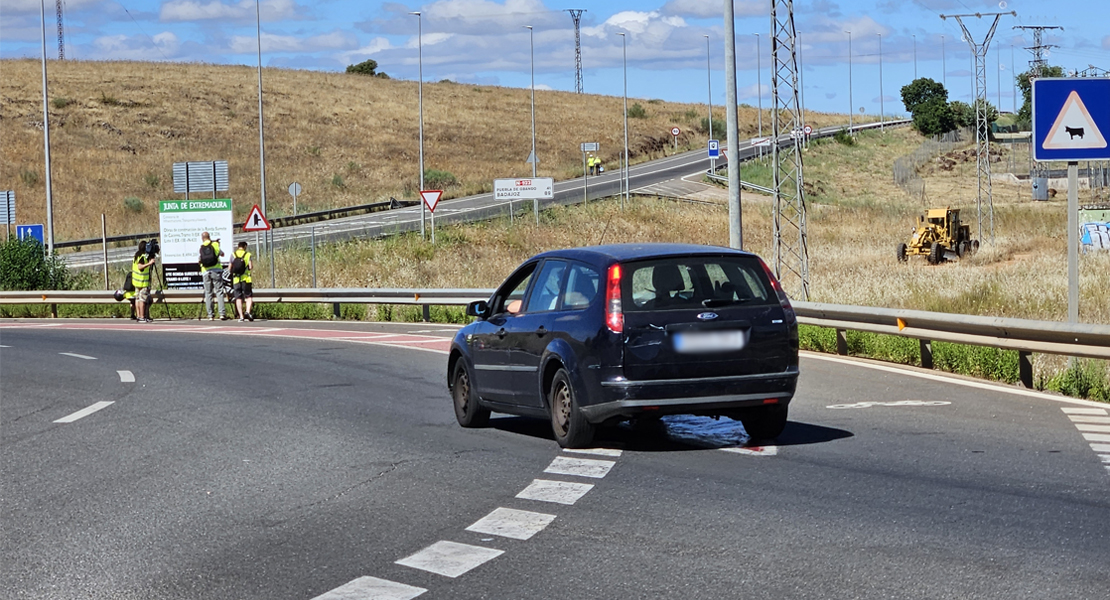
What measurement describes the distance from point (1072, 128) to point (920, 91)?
125 metres

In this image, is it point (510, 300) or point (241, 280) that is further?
point (241, 280)

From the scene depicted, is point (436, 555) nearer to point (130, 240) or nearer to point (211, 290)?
point (211, 290)

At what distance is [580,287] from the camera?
1018cm

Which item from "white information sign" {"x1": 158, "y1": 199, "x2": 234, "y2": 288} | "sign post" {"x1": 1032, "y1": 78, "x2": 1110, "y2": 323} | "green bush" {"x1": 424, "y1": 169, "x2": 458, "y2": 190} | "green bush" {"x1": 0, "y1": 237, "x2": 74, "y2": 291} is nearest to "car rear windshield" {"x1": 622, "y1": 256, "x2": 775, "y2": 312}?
"sign post" {"x1": 1032, "y1": 78, "x2": 1110, "y2": 323}

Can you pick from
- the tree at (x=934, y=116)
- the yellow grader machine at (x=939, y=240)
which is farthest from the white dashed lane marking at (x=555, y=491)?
the tree at (x=934, y=116)

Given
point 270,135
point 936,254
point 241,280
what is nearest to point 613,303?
point 241,280

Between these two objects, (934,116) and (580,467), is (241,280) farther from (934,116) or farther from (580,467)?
(934,116)

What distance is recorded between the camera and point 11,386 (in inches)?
656

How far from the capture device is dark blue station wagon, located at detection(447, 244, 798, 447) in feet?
31.6

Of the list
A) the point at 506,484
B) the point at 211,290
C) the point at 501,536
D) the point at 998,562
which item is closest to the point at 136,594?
the point at 501,536

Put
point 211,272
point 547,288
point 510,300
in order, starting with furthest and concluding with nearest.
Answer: point 211,272 < point 510,300 < point 547,288

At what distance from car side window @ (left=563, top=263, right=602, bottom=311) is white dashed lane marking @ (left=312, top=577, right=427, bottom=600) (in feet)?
13.4

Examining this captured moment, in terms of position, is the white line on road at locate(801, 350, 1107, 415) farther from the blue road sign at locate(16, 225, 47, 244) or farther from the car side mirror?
the blue road sign at locate(16, 225, 47, 244)

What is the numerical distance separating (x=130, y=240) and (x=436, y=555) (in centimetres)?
5284
